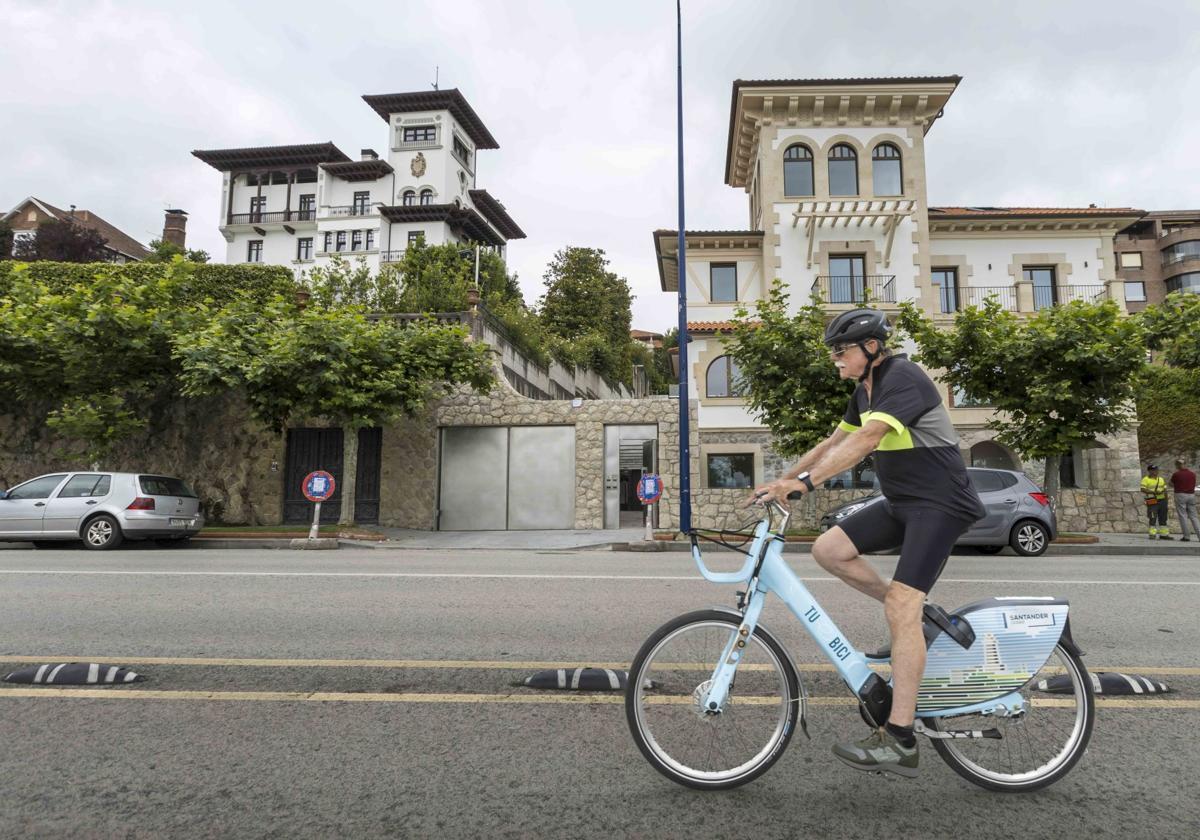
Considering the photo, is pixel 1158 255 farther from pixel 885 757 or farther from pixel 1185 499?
pixel 885 757

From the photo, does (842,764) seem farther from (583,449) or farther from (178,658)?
(583,449)

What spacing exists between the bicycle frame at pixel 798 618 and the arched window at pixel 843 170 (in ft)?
90.1

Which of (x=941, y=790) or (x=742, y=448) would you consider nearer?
(x=941, y=790)

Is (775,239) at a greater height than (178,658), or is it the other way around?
(775,239)

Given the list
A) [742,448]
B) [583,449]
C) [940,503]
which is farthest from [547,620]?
[742,448]

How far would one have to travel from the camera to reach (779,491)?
9.40 feet

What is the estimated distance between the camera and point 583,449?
62.6 ft

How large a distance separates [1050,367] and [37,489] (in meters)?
21.1

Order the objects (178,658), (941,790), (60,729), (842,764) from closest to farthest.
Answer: (941,790), (842,764), (60,729), (178,658)

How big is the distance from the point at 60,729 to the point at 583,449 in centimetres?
1596

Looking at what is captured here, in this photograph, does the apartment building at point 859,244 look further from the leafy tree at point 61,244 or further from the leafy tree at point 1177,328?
the leafy tree at point 61,244

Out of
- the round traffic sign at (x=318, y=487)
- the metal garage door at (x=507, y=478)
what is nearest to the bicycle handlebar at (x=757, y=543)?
the round traffic sign at (x=318, y=487)

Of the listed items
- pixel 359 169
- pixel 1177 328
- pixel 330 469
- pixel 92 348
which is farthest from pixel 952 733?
pixel 359 169

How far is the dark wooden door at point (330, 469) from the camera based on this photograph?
63.7 feet
